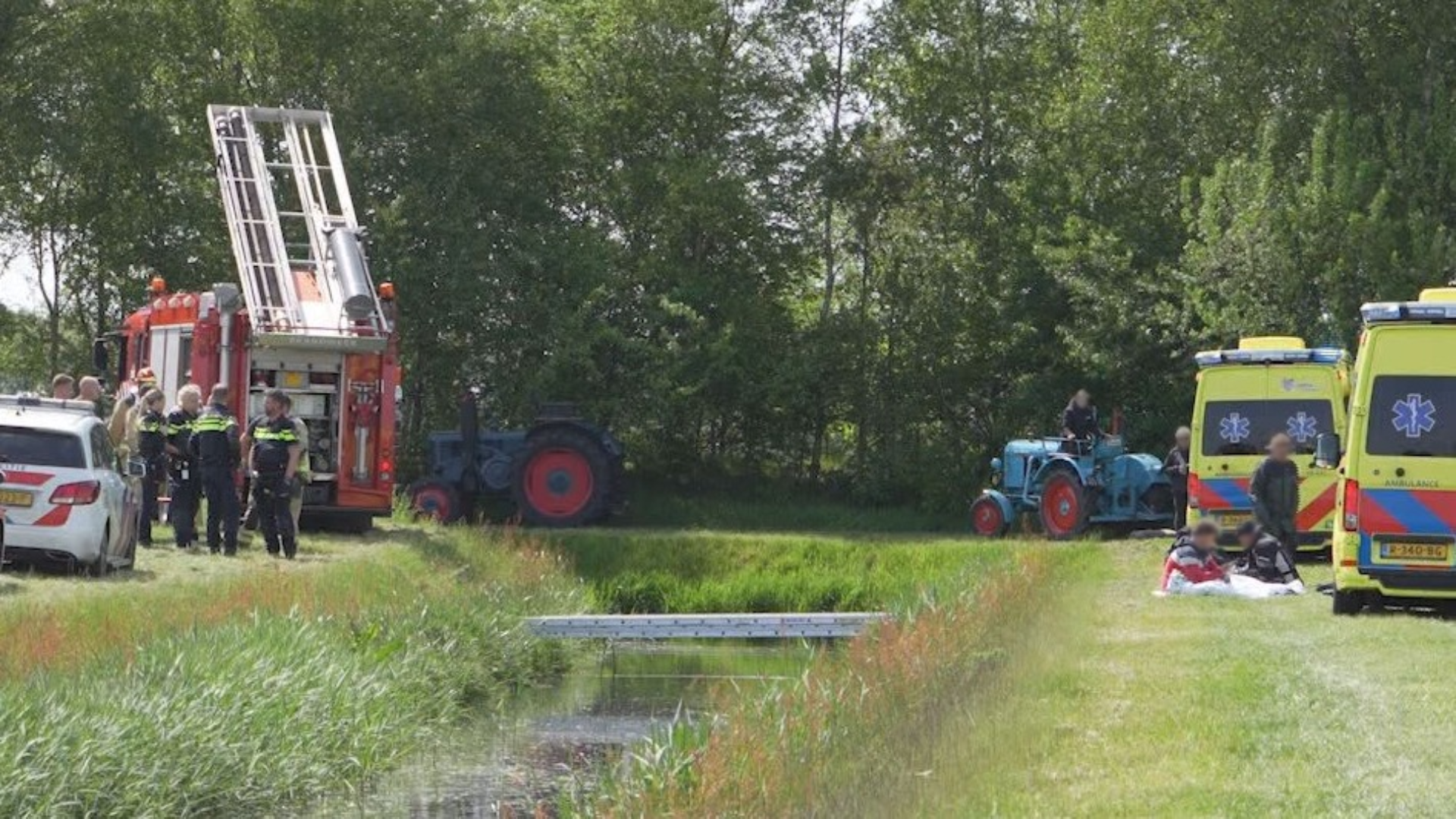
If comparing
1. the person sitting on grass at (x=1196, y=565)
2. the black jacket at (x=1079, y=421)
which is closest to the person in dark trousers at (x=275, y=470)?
the person sitting on grass at (x=1196, y=565)

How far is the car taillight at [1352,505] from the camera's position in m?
20.3

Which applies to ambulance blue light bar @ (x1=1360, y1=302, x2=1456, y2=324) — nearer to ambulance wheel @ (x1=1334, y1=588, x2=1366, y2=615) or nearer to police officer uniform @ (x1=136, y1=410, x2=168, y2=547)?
ambulance wheel @ (x1=1334, y1=588, x2=1366, y2=615)

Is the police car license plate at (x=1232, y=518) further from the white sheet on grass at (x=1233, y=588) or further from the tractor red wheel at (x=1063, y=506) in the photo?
the tractor red wheel at (x=1063, y=506)

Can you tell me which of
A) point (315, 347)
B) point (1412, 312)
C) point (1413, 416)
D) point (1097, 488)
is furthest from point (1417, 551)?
point (315, 347)

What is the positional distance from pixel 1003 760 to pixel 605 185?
29.6 meters

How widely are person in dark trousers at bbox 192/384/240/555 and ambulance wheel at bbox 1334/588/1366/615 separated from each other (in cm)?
1102

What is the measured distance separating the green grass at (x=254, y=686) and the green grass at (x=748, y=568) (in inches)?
257

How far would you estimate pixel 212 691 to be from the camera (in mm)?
15891

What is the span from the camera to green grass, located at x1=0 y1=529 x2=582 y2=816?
13.9 m

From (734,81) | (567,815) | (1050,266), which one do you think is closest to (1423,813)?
(567,815)

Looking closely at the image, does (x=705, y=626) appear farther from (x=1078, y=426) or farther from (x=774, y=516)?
(x=774, y=516)

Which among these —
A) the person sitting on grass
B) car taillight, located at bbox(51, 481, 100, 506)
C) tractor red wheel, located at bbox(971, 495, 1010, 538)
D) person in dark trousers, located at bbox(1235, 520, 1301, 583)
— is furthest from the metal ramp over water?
tractor red wheel, located at bbox(971, 495, 1010, 538)

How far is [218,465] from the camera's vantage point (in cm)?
2503

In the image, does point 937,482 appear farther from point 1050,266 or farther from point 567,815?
point 567,815
